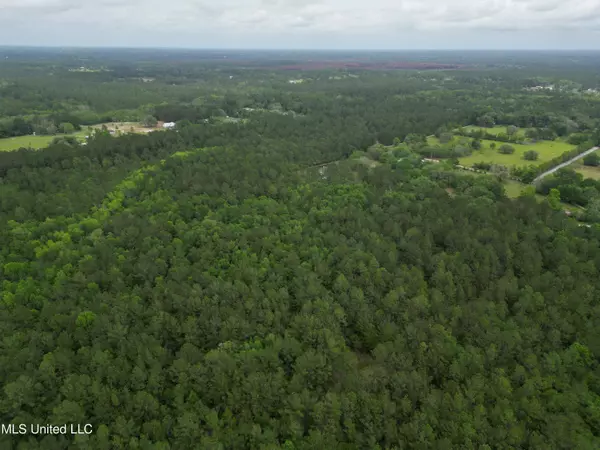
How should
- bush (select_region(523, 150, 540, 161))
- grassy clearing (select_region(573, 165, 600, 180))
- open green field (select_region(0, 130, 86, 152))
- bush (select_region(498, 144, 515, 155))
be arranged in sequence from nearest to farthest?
grassy clearing (select_region(573, 165, 600, 180))
bush (select_region(523, 150, 540, 161))
open green field (select_region(0, 130, 86, 152))
bush (select_region(498, 144, 515, 155))

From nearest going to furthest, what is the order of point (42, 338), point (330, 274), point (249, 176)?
point (42, 338) → point (330, 274) → point (249, 176)

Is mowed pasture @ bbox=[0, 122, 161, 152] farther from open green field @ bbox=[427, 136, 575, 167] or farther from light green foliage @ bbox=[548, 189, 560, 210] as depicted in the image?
light green foliage @ bbox=[548, 189, 560, 210]

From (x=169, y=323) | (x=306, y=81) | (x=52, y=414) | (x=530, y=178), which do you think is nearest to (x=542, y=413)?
(x=169, y=323)

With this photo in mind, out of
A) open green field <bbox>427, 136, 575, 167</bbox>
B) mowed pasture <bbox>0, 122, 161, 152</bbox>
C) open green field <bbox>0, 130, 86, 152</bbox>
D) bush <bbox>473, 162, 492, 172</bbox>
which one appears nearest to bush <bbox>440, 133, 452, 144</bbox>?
open green field <bbox>427, 136, 575, 167</bbox>

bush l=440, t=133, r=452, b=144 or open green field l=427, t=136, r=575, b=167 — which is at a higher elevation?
bush l=440, t=133, r=452, b=144

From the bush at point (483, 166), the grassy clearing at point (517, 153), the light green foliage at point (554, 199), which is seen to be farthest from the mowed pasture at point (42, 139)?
the light green foliage at point (554, 199)

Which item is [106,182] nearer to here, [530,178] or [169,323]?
[169,323]

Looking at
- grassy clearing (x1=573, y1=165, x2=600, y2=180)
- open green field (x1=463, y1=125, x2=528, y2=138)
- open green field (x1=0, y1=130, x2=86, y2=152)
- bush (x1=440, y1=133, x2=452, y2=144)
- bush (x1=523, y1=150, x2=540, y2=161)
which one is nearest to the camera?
grassy clearing (x1=573, y1=165, x2=600, y2=180)
